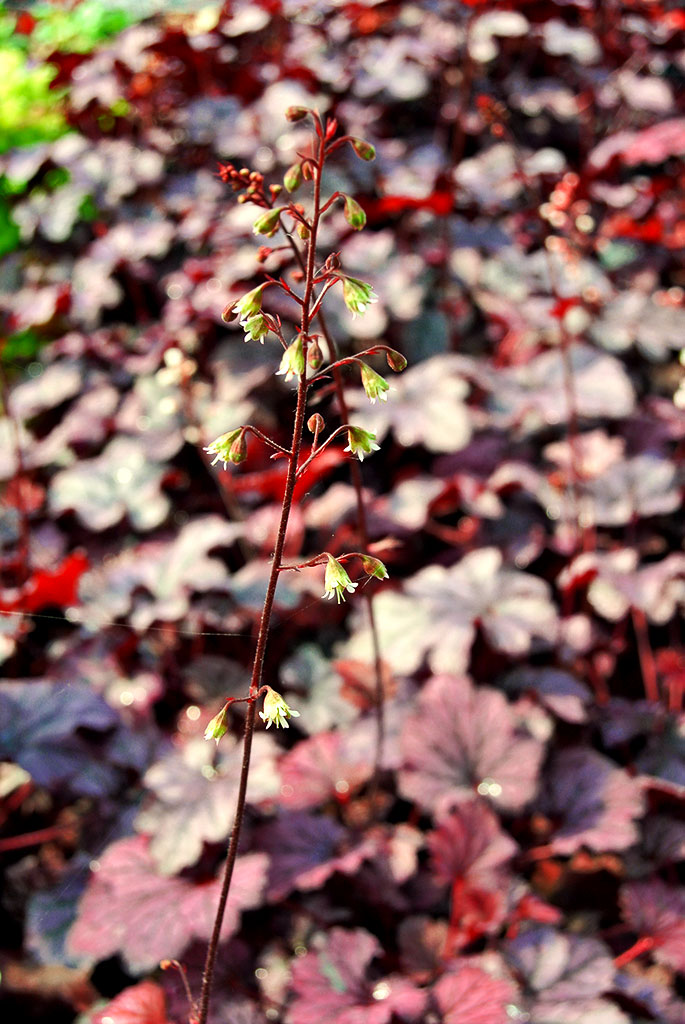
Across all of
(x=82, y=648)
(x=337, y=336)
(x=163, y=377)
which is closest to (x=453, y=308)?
(x=337, y=336)

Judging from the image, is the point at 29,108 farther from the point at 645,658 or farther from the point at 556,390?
the point at 645,658

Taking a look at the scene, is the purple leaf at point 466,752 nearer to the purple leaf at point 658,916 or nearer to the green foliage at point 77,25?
the purple leaf at point 658,916

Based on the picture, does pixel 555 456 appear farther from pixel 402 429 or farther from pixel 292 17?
pixel 292 17

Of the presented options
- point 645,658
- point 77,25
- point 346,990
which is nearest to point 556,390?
point 645,658

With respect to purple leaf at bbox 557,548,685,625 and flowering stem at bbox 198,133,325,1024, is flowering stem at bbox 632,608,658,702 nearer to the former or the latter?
purple leaf at bbox 557,548,685,625

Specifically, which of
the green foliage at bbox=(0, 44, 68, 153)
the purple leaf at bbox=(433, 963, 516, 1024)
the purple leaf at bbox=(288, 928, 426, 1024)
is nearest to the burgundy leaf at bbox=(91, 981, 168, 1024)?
the purple leaf at bbox=(288, 928, 426, 1024)

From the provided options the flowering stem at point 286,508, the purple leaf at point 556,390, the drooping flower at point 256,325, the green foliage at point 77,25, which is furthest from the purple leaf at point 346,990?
the green foliage at point 77,25
